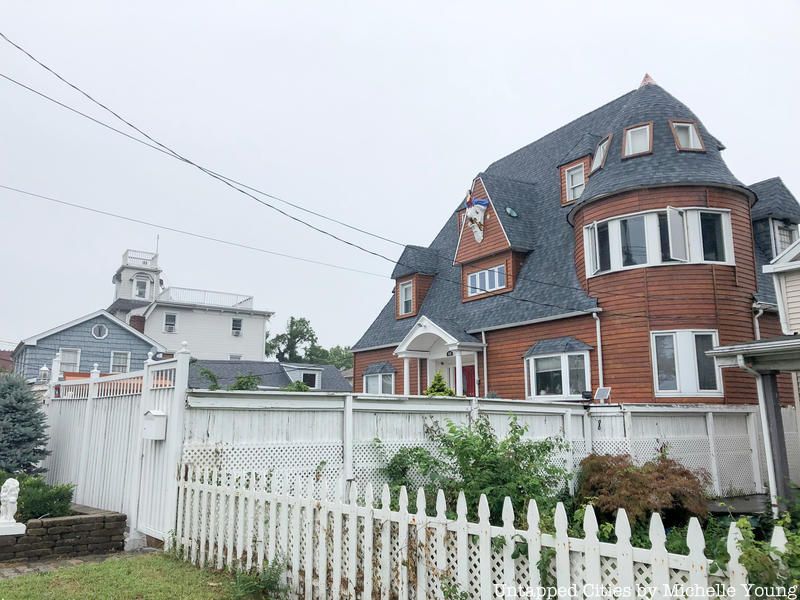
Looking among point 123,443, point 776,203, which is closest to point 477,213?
point 776,203

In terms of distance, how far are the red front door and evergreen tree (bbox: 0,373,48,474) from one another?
11836mm

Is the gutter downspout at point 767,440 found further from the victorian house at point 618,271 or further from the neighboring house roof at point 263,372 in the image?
the neighboring house roof at point 263,372

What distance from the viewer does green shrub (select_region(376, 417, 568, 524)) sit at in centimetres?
767

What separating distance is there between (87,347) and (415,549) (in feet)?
99.4

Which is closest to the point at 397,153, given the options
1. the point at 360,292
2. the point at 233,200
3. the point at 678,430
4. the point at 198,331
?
the point at 233,200

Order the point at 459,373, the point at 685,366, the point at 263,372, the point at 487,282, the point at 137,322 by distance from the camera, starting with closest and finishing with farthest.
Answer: the point at 685,366, the point at 459,373, the point at 487,282, the point at 263,372, the point at 137,322

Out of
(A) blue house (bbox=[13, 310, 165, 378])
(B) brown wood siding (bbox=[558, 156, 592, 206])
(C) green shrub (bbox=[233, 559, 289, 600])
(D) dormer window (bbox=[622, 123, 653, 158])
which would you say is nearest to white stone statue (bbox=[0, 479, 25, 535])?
(C) green shrub (bbox=[233, 559, 289, 600])

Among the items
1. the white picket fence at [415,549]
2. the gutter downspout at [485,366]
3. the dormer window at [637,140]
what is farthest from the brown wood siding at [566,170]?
the white picket fence at [415,549]

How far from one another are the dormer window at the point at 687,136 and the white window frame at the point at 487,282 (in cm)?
572

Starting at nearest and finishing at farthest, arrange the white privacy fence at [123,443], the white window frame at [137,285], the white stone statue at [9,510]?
the white stone statue at [9,510]
the white privacy fence at [123,443]
the white window frame at [137,285]

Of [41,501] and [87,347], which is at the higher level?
[87,347]

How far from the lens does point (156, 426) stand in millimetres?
6930

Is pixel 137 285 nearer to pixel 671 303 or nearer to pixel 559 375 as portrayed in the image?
pixel 559 375

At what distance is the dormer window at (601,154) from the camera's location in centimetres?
1547
